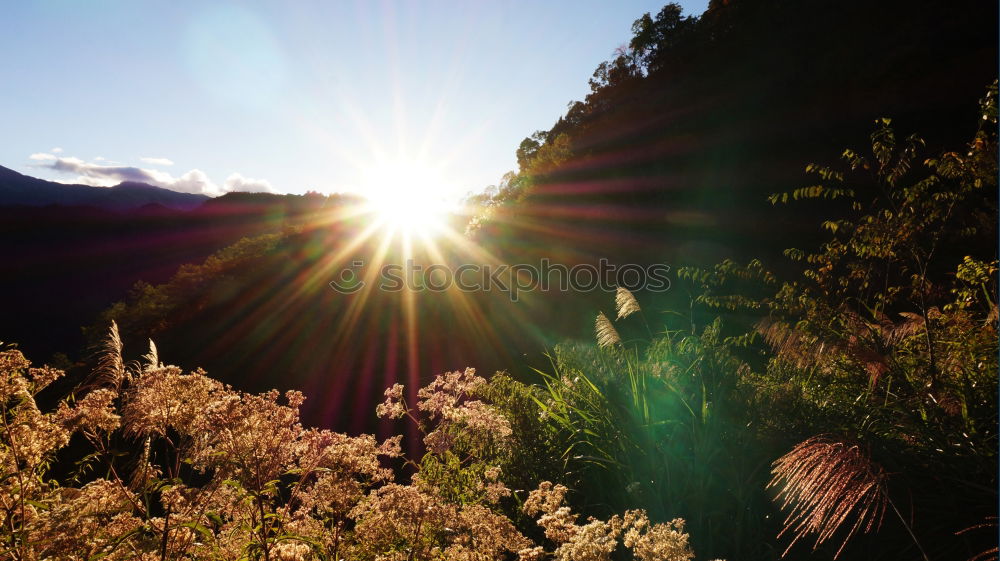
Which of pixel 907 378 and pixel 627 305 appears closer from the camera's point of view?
pixel 907 378

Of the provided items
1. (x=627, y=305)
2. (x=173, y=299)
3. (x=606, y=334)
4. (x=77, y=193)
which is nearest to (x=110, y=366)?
(x=606, y=334)

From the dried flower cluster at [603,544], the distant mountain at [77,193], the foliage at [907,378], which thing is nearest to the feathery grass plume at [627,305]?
the foliage at [907,378]

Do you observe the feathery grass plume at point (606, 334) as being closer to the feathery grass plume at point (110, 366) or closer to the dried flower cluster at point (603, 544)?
the dried flower cluster at point (603, 544)

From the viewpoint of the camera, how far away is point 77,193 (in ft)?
137

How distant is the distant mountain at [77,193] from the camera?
37.9 metres

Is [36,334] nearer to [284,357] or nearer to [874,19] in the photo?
[284,357]

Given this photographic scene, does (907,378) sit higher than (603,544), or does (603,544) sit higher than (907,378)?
(603,544)

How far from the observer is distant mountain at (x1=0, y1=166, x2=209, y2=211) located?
1491 inches

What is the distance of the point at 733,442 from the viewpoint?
357 centimetres

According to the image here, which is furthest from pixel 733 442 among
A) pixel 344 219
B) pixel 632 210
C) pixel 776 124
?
pixel 344 219

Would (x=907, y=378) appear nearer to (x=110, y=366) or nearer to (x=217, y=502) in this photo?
(x=217, y=502)

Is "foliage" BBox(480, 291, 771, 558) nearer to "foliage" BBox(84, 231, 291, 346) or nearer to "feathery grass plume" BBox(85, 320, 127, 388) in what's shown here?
"feathery grass plume" BBox(85, 320, 127, 388)

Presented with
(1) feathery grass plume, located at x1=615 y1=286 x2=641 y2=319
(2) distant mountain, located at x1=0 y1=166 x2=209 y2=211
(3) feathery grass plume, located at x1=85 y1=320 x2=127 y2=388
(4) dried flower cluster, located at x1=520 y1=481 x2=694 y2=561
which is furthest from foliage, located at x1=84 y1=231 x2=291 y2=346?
(2) distant mountain, located at x1=0 y1=166 x2=209 y2=211

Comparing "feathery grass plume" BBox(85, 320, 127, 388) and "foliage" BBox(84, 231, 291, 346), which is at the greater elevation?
"feathery grass plume" BBox(85, 320, 127, 388)
